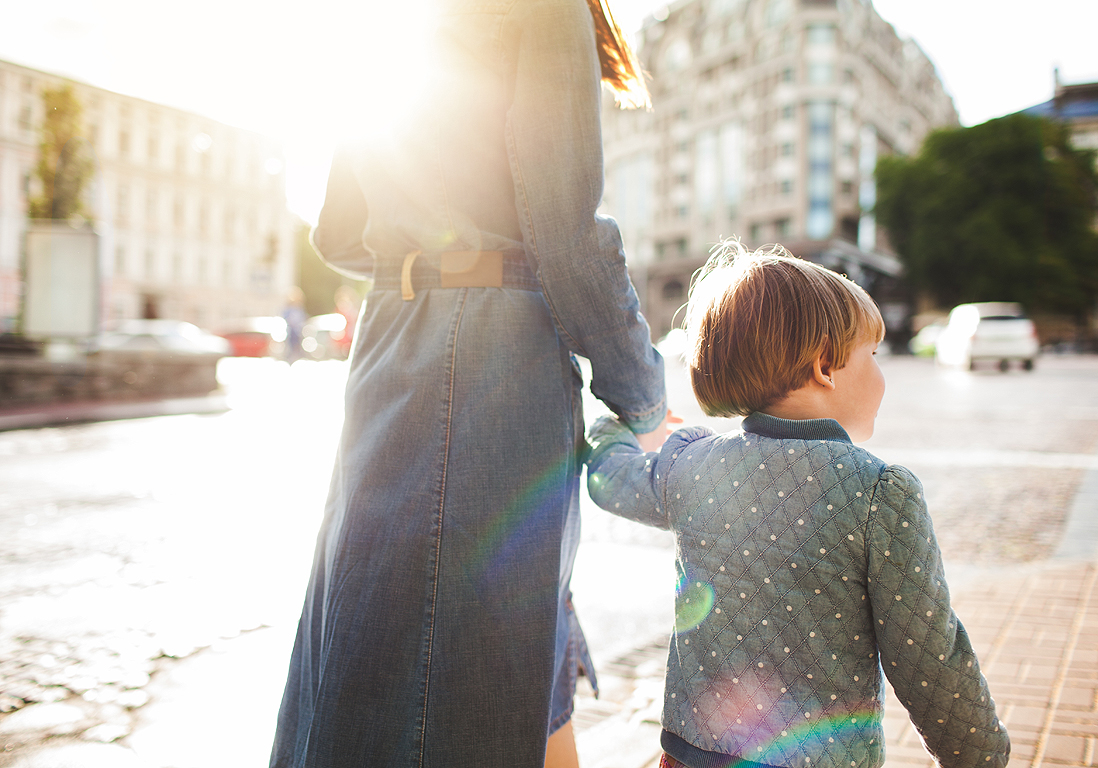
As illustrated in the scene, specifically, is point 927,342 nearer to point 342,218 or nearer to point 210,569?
point 210,569

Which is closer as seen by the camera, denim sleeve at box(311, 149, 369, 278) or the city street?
A: denim sleeve at box(311, 149, 369, 278)

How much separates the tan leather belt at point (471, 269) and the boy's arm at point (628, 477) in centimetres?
38

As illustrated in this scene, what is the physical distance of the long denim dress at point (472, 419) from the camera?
3.93ft

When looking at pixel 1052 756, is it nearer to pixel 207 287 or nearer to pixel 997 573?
pixel 997 573

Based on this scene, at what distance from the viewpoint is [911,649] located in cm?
118

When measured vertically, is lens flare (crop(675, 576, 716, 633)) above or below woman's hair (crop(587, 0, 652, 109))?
below

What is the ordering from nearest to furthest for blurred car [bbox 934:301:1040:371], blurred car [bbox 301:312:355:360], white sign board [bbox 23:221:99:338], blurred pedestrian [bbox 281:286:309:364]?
1. white sign board [bbox 23:221:99:338]
2. blurred pedestrian [bbox 281:286:309:364]
3. blurred car [bbox 934:301:1040:371]
4. blurred car [bbox 301:312:355:360]

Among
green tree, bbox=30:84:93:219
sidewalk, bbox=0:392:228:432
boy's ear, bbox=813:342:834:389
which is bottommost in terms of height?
sidewalk, bbox=0:392:228:432

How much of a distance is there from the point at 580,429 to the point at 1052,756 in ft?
5.69

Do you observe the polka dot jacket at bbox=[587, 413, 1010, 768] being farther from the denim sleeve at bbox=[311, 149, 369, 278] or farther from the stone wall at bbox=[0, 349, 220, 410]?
the stone wall at bbox=[0, 349, 220, 410]

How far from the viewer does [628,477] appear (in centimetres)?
142

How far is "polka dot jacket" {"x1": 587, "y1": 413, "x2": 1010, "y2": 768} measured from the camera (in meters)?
1.17

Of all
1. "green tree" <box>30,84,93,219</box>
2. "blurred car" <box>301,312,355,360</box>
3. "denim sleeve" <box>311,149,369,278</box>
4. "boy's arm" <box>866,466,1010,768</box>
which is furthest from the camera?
"blurred car" <box>301,312,355,360</box>

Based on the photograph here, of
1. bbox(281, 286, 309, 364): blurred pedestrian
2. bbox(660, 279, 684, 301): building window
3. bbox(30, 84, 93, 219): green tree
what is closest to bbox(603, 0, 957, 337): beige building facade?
bbox(660, 279, 684, 301): building window
